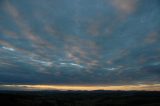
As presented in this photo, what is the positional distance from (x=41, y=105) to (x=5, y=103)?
1180 inches

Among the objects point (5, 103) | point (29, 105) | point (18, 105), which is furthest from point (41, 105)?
point (5, 103)

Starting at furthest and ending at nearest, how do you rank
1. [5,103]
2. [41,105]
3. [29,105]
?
[41,105]
[29,105]
[5,103]

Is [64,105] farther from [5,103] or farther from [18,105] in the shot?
[5,103]

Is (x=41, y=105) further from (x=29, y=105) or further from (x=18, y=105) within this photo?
(x=18, y=105)

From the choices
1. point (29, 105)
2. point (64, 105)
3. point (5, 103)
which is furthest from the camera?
point (64, 105)

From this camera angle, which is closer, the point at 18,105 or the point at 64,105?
the point at 18,105

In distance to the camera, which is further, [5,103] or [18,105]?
[18,105]

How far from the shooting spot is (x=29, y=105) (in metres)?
106

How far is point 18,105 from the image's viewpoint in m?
98.3

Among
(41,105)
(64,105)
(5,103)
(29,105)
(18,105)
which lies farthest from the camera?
(64,105)

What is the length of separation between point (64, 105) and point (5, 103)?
50.4 metres

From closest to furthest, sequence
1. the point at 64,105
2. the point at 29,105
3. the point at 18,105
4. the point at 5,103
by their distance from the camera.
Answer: the point at 5,103, the point at 18,105, the point at 29,105, the point at 64,105

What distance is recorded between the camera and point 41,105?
4557 inches

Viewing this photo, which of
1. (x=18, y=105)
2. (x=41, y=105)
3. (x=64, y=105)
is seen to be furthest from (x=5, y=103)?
(x=64, y=105)
